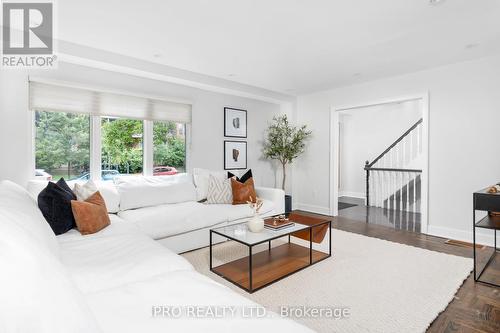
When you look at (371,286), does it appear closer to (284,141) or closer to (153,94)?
(284,141)

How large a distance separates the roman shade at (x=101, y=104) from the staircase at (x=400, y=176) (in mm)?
4589

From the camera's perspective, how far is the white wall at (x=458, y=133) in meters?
3.68

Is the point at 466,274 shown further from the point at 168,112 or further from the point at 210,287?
the point at 168,112

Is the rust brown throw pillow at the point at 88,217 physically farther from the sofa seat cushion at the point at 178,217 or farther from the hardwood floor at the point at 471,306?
the hardwood floor at the point at 471,306

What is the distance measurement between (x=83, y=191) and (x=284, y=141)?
370cm

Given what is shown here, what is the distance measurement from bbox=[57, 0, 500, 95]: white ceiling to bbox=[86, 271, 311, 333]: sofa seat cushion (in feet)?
7.11

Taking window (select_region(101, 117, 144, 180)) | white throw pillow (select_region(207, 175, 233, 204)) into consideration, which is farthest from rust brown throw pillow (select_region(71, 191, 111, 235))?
white throw pillow (select_region(207, 175, 233, 204))

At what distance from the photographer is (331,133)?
5.45 m

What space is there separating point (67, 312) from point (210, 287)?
0.81m

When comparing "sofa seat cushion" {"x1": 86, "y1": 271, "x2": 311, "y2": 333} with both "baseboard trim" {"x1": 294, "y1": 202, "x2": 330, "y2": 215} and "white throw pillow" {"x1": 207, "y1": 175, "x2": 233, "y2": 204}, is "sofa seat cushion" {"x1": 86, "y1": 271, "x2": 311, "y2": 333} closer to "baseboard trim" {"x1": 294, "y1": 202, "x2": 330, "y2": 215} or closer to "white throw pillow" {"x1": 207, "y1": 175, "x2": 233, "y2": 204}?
"white throw pillow" {"x1": 207, "y1": 175, "x2": 233, "y2": 204}

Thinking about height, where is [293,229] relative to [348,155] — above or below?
below

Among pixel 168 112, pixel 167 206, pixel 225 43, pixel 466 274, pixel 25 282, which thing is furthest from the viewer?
pixel 168 112

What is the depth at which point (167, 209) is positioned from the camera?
3.38 meters

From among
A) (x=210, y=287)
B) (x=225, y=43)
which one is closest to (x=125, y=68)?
(x=225, y=43)
